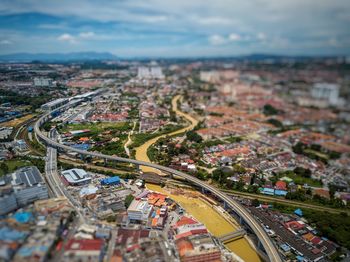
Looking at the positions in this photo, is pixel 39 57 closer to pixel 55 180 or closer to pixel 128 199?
pixel 55 180

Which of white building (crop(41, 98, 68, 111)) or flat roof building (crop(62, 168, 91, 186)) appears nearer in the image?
flat roof building (crop(62, 168, 91, 186))

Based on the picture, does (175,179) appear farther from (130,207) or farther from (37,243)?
(37,243)

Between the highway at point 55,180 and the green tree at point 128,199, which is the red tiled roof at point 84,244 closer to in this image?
the highway at point 55,180

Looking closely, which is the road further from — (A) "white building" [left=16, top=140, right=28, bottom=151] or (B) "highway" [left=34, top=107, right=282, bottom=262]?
(A) "white building" [left=16, top=140, right=28, bottom=151]

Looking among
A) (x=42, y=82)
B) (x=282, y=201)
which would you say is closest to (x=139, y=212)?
(x=282, y=201)

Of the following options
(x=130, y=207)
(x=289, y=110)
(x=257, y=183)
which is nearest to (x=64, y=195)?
(x=130, y=207)

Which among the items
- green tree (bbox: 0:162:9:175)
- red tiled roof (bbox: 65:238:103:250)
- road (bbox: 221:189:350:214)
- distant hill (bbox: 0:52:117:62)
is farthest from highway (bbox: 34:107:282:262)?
red tiled roof (bbox: 65:238:103:250)
